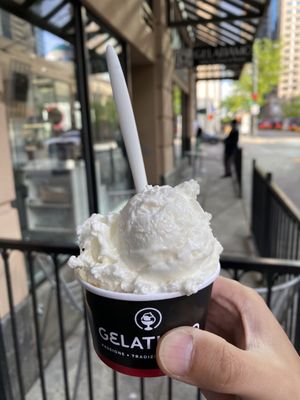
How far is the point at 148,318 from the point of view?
0.93 meters

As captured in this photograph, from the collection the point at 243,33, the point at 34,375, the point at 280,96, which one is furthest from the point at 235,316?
the point at 280,96

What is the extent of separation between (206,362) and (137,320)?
207 millimetres

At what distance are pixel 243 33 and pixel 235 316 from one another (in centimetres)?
1064

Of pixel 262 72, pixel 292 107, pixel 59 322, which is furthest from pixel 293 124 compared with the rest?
pixel 59 322

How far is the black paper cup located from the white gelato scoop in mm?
27

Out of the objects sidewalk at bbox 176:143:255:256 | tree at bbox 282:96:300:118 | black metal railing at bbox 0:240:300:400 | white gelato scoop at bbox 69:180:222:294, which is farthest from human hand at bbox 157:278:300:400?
tree at bbox 282:96:300:118

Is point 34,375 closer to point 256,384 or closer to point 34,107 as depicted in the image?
point 256,384

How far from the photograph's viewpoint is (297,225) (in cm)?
293

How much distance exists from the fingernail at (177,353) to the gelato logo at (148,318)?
5 cm

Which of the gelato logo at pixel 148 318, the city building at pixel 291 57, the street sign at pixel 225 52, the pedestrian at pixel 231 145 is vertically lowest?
the pedestrian at pixel 231 145

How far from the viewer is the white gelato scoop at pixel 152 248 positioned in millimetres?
909

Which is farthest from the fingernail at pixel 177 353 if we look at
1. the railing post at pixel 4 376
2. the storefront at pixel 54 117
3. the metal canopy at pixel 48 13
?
the storefront at pixel 54 117

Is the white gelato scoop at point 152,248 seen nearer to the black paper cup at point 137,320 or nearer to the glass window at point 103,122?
the black paper cup at point 137,320

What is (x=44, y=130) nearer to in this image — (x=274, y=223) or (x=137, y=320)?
(x=274, y=223)
